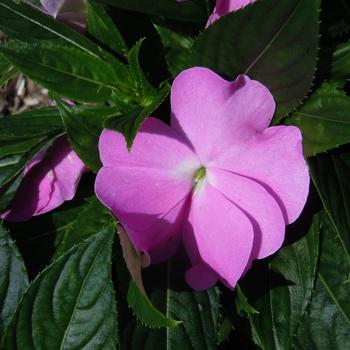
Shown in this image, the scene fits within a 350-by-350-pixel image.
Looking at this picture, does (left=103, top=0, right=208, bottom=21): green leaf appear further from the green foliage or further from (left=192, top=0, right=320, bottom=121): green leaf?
the green foliage

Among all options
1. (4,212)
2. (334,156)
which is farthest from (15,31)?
(334,156)

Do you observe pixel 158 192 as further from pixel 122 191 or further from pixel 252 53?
pixel 252 53

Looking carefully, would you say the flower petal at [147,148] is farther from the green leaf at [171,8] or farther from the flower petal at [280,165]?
the green leaf at [171,8]

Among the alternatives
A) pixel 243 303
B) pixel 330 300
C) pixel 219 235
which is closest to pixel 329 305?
pixel 330 300

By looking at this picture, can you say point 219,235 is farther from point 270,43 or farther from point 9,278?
point 9,278

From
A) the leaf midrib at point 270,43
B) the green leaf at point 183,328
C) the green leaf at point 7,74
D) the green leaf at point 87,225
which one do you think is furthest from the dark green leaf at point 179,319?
the green leaf at point 7,74
